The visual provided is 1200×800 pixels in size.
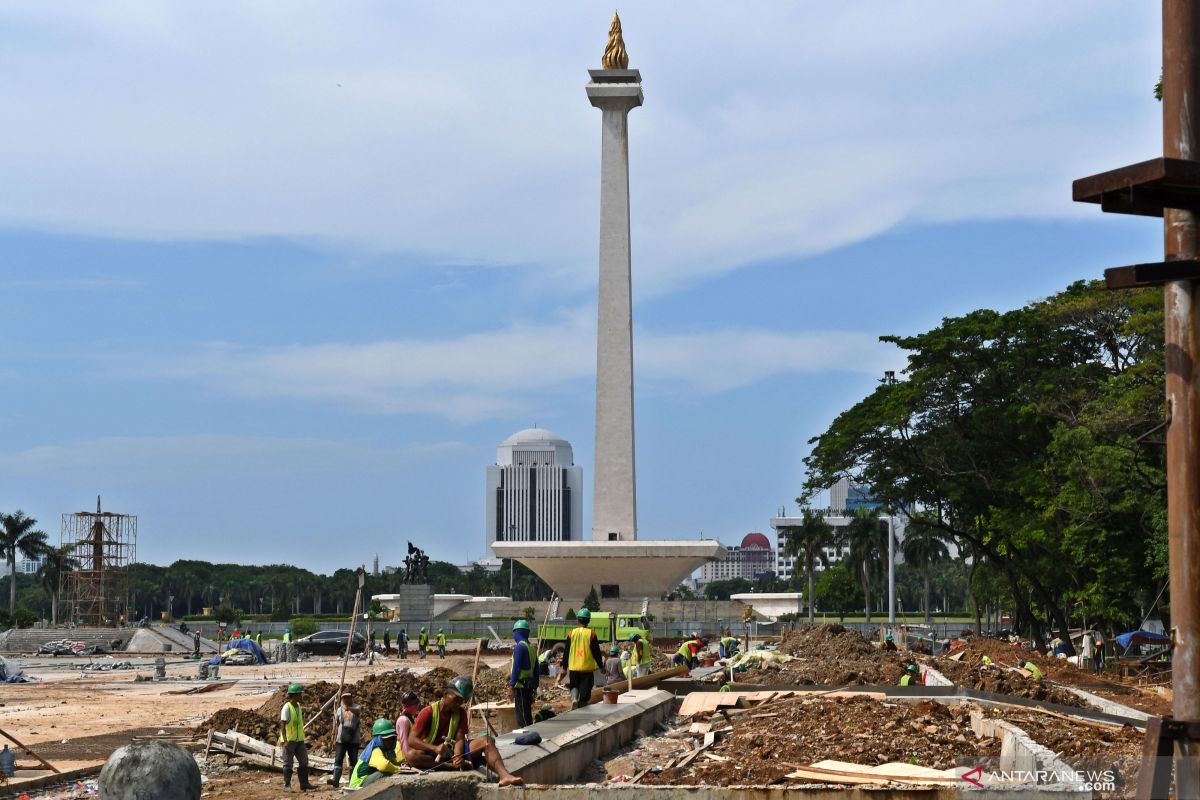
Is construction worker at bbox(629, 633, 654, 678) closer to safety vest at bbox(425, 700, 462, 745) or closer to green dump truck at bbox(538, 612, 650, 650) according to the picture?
green dump truck at bbox(538, 612, 650, 650)

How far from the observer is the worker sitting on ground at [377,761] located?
12.9 metres

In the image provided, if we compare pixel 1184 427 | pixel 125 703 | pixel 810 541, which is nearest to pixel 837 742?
pixel 1184 427

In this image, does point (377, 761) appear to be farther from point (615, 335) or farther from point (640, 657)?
point (615, 335)

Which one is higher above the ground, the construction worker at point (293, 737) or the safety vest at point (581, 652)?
the safety vest at point (581, 652)

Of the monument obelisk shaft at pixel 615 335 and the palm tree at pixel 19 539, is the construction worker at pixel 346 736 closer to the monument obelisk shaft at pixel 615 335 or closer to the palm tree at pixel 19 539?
the monument obelisk shaft at pixel 615 335

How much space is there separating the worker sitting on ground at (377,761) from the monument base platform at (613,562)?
5063 centimetres

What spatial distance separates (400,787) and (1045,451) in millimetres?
36079

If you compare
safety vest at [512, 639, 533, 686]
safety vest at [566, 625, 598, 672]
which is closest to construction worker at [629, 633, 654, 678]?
safety vest at [566, 625, 598, 672]

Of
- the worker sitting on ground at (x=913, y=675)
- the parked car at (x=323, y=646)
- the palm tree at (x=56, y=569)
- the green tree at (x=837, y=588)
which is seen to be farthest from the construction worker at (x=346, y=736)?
the green tree at (x=837, y=588)

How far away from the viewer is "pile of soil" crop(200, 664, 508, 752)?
2223 centimetres

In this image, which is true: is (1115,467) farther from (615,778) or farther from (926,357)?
(615,778)

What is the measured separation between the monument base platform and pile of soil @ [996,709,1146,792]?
156 ft

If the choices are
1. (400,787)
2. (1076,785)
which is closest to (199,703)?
(400,787)

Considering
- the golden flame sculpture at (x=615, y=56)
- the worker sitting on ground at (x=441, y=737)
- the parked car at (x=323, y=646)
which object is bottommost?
the parked car at (x=323, y=646)
